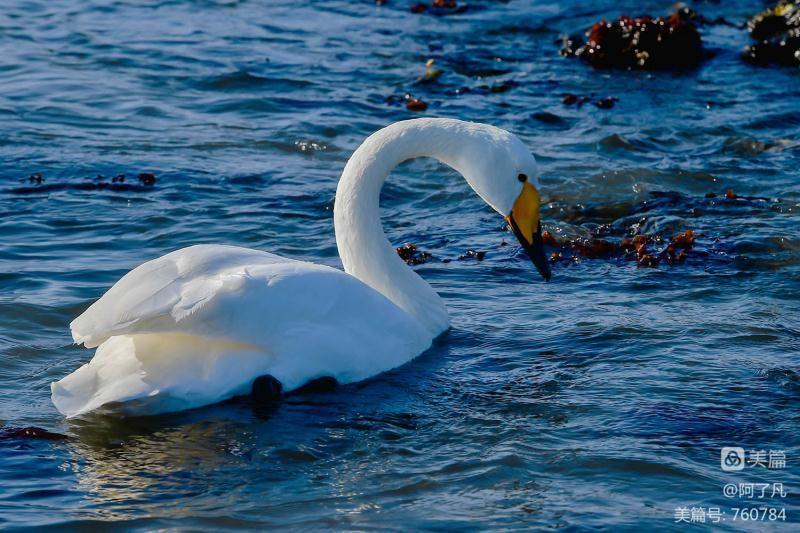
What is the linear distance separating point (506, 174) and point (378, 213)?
80 cm

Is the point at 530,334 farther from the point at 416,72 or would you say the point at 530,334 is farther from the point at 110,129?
the point at 416,72

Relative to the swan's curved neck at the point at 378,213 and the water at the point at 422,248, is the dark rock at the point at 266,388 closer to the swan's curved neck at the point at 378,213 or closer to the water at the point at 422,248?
the water at the point at 422,248

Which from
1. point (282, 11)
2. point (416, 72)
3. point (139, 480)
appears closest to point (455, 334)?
point (139, 480)

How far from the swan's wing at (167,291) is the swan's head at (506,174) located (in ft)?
3.93

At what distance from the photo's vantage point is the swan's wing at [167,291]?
6305mm

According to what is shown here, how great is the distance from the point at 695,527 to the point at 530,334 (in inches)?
102

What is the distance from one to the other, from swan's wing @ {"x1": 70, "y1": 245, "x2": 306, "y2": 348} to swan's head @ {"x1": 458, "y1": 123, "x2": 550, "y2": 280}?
1.20m

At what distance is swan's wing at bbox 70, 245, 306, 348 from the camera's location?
248 inches

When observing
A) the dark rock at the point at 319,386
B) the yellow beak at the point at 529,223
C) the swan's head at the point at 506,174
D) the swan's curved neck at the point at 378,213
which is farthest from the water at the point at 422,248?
the swan's head at the point at 506,174

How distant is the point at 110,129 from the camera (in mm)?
12133

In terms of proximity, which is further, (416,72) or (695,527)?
(416,72)

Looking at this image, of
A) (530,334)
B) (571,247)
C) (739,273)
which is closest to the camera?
(530,334)

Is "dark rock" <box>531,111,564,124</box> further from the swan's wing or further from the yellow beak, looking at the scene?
the swan's wing

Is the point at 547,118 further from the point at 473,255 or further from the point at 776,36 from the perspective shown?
the point at 776,36
